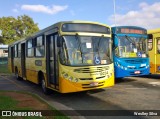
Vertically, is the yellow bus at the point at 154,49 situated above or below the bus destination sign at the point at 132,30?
below

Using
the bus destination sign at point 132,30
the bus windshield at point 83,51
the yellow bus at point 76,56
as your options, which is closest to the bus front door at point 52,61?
the yellow bus at point 76,56

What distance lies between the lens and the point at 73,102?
10672 millimetres

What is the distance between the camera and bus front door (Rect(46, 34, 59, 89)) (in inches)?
438

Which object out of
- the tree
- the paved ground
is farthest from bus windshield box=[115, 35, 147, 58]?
the tree

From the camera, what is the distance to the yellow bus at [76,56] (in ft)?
34.2

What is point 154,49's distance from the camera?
55.0 feet

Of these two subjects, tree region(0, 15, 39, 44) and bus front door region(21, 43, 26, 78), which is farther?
tree region(0, 15, 39, 44)

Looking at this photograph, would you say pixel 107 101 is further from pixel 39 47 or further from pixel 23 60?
pixel 23 60

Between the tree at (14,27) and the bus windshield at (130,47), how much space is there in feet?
213

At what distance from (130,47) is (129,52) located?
0.31m

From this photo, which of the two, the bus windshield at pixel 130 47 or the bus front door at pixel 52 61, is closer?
the bus front door at pixel 52 61

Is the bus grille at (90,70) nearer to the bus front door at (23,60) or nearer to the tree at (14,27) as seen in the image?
the bus front door at (23,60)

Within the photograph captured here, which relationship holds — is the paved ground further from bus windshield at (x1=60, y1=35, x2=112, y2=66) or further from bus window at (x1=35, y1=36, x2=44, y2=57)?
bus window at (x1=35, y1=36, x2=44, y2=57)

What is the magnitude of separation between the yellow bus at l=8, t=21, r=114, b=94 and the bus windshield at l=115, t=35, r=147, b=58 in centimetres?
345
